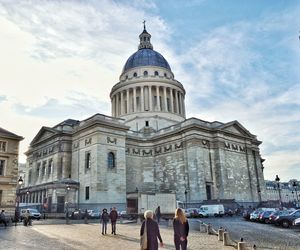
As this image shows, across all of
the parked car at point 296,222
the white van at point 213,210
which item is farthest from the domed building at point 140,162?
the parked car at point 296,222

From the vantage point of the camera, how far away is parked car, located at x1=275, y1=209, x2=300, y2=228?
25.3 metres

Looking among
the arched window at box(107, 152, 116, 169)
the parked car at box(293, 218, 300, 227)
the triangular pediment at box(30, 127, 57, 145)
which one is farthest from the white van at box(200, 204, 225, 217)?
the triangular pediment at box(30, 127, 57, 145)

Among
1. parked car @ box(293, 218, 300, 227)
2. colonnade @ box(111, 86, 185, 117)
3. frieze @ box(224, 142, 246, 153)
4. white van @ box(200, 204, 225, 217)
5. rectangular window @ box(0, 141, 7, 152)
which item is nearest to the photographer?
parked car @ box(293, 218, 300, 227)

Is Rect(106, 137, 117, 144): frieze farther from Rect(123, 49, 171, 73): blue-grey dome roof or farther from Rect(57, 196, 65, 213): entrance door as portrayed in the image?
Rect(123, 49, 171, 73): blue-grey dome roof

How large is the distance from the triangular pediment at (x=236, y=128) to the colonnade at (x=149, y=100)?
1421cm

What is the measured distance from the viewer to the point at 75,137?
51906 millimetres

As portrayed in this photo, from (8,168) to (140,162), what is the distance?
2382 centimetres

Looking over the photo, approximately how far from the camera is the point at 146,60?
Answer: 231ft

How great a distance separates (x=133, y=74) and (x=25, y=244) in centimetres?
5674

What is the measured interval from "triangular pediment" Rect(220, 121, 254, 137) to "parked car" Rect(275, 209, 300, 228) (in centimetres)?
2801

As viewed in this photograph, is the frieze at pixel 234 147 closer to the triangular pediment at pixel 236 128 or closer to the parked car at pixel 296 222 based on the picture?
the triangular pediment at pixel 236 128

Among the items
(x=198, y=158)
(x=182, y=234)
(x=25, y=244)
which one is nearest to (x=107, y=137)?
(x=198, y=158)

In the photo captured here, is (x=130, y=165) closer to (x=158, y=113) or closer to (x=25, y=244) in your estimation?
(x=158, y=113)

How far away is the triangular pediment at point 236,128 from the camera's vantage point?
5400 cm
